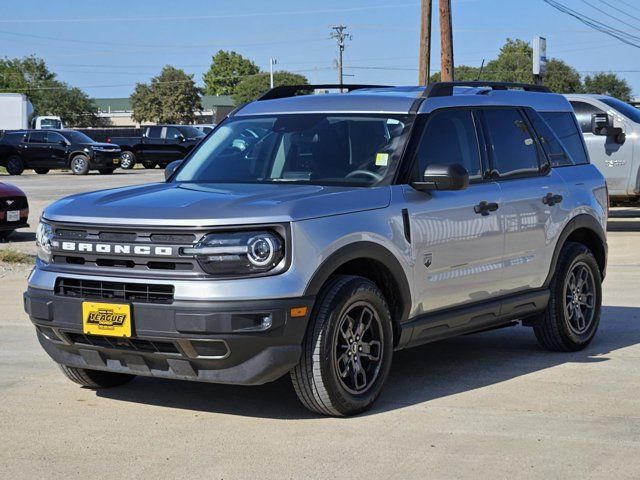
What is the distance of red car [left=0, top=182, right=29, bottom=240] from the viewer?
17609 millimetres

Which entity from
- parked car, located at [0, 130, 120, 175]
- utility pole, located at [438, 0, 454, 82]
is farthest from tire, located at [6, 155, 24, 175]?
utility pole, located at [438, 0, 454, 82]

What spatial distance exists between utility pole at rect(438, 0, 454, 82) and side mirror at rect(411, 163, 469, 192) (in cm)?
2120

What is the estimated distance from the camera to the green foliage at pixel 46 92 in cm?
12481

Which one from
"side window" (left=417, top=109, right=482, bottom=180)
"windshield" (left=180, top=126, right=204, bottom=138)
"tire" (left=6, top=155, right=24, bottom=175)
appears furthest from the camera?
"windshield" (left=180, top=126, right=204, bottom=138)

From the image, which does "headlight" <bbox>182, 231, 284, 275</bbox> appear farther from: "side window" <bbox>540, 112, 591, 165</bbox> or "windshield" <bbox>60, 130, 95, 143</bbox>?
"windshield" <bbox>60, 130, 95, 143</bbox>

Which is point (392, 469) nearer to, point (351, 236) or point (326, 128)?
point (351, 236)

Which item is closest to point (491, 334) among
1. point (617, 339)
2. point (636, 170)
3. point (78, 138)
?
point (617, 339)

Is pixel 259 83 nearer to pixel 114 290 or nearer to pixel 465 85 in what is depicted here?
pixel 465 85

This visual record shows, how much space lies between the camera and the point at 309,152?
24.2 feet

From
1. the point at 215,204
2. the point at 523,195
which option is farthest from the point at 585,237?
the point at 215,204

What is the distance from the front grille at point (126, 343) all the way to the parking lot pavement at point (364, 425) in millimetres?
438

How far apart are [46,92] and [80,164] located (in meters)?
92.6

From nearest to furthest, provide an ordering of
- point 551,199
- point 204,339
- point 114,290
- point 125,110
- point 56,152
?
A: point 204,339
point 114,290
point 551,199
point 56,152
point 125,110

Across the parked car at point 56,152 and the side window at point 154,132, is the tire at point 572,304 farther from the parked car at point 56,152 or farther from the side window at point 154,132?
the side window at point 154,132
